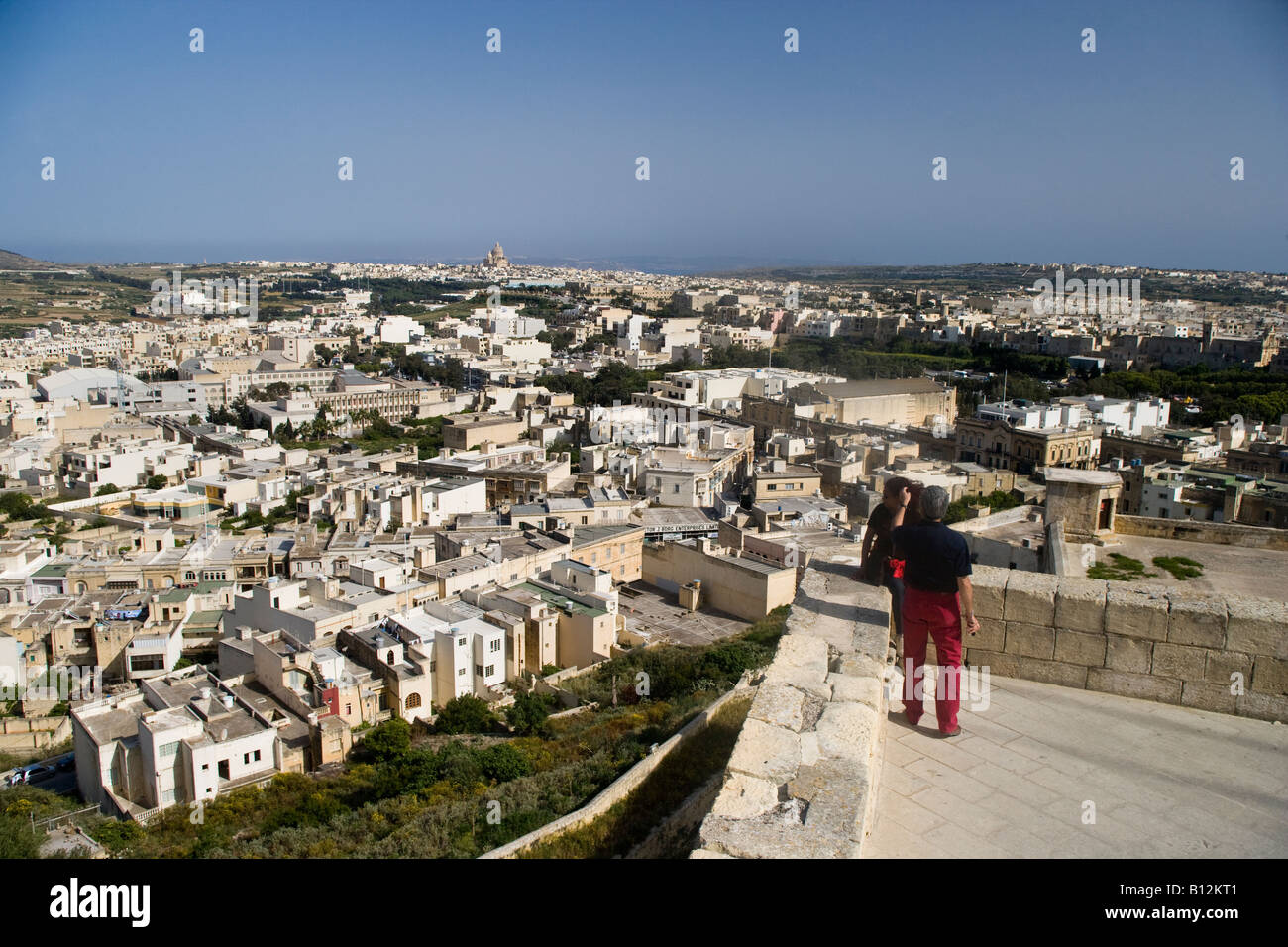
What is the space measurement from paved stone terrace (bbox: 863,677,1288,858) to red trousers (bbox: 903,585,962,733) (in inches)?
2.0

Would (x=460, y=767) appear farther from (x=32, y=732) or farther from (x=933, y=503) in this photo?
(x=32, y=732)

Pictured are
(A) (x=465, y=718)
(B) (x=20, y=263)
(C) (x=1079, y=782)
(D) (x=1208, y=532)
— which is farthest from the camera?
(B) (x=20, y=263)

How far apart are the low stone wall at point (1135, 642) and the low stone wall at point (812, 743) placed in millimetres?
338

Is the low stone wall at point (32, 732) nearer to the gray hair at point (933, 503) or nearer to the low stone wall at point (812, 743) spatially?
the low stone wall at point (812, 743)

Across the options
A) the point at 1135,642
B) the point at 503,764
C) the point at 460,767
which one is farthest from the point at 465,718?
the point at 1135,642

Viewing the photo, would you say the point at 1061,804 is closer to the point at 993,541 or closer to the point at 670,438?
the point at 993,541

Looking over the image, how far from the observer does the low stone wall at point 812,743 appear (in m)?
1.67

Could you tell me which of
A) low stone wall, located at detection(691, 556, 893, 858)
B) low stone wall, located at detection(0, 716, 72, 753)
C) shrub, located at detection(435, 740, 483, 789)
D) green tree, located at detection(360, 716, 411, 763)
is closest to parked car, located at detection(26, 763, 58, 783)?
low stone wall, located at detection(0, 716, 72, 753)

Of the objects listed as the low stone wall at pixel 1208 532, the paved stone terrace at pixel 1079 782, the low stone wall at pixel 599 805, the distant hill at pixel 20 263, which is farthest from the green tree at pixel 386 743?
the distant hill at pixel 20 263

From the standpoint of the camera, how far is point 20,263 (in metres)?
73.4

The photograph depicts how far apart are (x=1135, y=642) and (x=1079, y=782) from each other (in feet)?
1.89

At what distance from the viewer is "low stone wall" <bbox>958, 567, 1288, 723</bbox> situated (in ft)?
7.97
